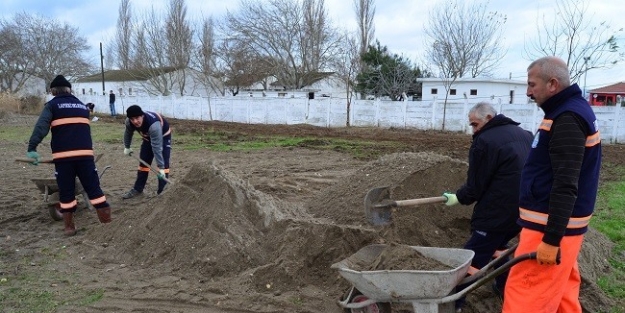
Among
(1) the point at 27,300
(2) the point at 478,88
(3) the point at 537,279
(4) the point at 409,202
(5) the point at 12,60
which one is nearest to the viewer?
(3) the point at 537,279

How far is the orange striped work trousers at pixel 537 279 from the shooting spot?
2.69 m

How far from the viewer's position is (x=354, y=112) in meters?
23.2

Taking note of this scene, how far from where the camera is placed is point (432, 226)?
4.95 meters

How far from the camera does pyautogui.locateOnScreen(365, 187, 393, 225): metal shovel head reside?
173 inches

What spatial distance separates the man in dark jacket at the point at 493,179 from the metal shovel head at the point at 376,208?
0.90 metres

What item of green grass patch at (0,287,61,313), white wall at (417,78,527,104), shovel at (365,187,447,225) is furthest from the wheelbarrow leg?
white wall at (417,78,527,104)

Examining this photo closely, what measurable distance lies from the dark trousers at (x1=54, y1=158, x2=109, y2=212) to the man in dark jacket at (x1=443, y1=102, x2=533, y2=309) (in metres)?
4.52

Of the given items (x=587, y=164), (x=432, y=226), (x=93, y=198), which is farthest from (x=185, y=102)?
(x=587, y=164)

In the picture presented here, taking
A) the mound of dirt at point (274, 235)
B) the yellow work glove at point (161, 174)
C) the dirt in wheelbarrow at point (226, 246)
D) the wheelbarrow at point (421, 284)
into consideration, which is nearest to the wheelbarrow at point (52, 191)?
the dirt in wheelbarrow at point (226, 246)

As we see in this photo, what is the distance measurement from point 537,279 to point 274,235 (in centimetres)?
283

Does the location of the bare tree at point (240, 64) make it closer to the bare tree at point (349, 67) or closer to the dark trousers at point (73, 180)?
the bare tree at point (349, 67)

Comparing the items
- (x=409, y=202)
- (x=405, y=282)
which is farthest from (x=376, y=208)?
(x=405, y=282)

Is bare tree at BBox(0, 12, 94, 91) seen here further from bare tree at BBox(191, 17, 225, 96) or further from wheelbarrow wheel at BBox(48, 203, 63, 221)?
wheelbarrow wheel at BBox(48, 203, 63, 221)

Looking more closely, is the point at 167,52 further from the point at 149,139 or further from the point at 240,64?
the point at 149,139
